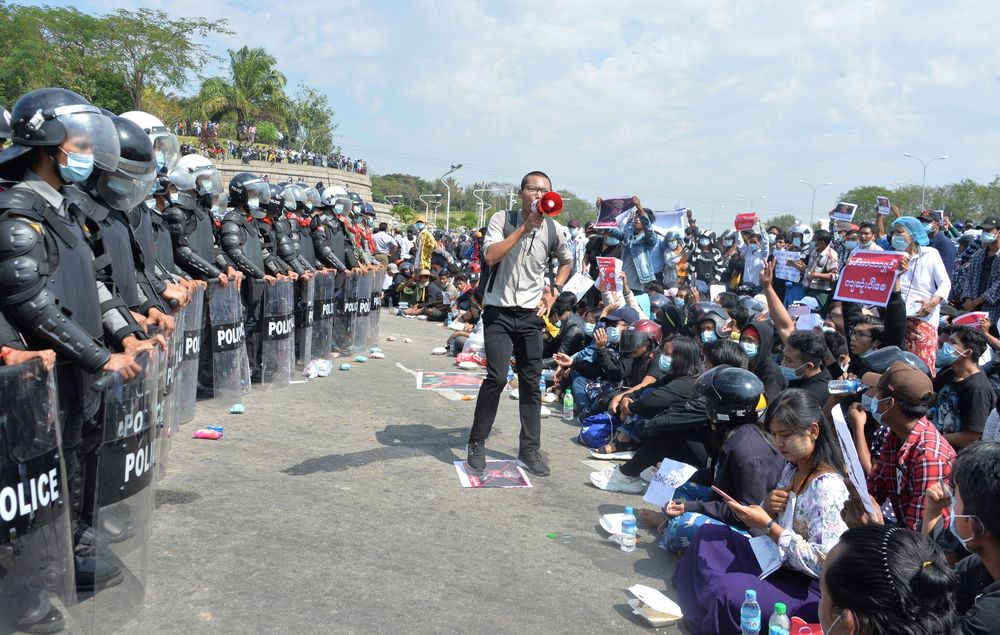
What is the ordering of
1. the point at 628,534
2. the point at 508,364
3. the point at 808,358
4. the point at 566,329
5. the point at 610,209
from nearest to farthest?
1. the point at 628,534
2. the point at 808,358
3. the point at 508,364
4. the point at 566,329
5. the point at 610,209

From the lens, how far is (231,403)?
7348 millimetres

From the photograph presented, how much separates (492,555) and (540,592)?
48 cm

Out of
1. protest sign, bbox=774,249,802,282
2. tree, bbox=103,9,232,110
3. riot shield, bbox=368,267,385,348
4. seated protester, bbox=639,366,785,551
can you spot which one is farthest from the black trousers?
tree, bbox=103,9,232,110

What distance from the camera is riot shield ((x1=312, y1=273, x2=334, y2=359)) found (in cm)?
979

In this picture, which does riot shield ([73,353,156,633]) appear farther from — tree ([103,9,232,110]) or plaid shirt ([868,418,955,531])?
tree ([103,9,232,110])

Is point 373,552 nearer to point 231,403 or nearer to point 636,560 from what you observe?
point 636,560

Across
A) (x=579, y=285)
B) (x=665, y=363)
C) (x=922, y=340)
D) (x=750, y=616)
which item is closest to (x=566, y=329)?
(x=579, y=285)

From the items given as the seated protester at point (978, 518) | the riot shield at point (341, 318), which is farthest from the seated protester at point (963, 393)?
the riot shield at point (341, 318)

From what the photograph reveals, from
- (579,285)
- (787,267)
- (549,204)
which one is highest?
(549,204)

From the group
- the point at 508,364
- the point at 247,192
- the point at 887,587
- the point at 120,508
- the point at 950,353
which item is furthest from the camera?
the point at 247,192

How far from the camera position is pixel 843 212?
12195mm

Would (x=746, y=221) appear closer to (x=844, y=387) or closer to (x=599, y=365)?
(x=599, y=365)

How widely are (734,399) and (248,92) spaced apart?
59657mm

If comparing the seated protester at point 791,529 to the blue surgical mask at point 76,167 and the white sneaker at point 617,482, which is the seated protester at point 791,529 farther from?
the blue surgical mask at point 76,167
